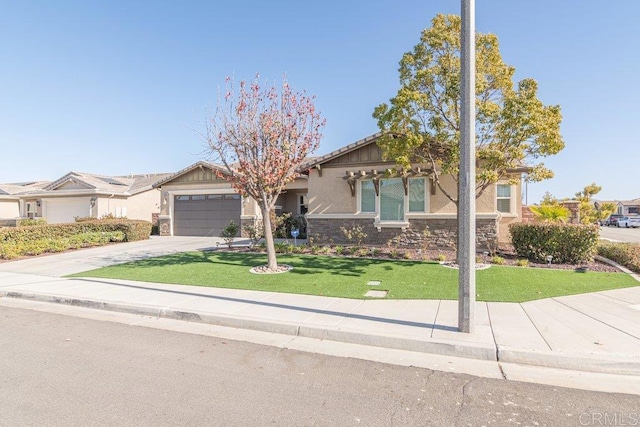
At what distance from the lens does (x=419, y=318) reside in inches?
239

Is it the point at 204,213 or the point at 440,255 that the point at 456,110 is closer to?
the point at 440,255

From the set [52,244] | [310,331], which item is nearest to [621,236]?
[310,331]

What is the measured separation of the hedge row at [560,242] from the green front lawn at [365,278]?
1246 millimetres

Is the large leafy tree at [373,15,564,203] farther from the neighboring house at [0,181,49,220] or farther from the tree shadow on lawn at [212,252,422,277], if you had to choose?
the neighboring house at [0,181,49,220]

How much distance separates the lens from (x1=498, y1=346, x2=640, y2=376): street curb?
434cm

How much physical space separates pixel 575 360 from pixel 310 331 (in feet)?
11.5

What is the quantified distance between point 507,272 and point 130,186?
1124 inches

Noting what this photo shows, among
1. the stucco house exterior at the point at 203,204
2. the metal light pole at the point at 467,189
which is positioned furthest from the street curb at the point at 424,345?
the stucco house exterior at the point at 203,204

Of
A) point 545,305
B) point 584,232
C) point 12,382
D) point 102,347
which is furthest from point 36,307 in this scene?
point 584,232

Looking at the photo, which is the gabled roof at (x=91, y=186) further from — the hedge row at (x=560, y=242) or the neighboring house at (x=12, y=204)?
the hedge row at (x=560, y=242)

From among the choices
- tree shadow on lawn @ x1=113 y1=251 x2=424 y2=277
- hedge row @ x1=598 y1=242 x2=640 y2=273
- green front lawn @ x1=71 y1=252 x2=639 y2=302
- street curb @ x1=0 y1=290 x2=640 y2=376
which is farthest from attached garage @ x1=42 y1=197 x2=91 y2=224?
hedge row @ x1=598 y1=242 x2=640 y2=273

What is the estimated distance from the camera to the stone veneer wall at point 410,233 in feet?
42.2

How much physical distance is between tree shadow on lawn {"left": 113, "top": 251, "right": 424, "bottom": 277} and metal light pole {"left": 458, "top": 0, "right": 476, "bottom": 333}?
4517 millimetres

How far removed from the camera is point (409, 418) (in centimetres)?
342
